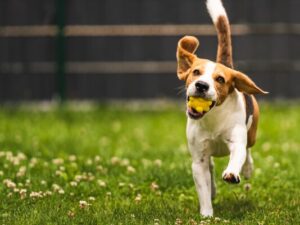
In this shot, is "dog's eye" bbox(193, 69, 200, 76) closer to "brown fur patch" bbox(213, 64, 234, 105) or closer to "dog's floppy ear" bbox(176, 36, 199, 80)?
"brown fur patch" bbox(213, 64, 234, 105)

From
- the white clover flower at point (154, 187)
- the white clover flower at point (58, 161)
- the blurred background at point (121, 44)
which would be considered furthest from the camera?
the blurred background at point (121, 44)

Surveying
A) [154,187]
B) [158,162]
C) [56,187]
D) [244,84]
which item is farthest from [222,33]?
[158,162]

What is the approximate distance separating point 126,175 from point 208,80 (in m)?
2.14

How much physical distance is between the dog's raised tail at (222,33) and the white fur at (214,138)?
34cm

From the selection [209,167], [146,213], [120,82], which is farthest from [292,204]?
[120,82]

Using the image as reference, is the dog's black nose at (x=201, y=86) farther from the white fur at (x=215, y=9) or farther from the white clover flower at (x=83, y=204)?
the white clover flower at (x=83, y=204)

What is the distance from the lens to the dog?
219 inches

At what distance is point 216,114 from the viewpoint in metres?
5.81

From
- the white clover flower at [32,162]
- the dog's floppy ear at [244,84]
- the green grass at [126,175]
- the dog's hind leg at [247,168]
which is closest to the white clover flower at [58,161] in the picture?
the green grass at [126,175]

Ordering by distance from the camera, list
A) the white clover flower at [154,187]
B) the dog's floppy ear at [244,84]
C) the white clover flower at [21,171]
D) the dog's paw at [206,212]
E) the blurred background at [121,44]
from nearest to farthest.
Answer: the dog's floppy ear at [244,84], the dog's paw at [206,212], the white clover flower at [154,187], the white clover flower at [21,171], the blurred background at [121,44]

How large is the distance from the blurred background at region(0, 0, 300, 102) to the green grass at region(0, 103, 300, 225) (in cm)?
226

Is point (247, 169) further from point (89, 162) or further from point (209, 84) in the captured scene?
point (89, 162)

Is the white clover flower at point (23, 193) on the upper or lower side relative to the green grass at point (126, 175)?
upper

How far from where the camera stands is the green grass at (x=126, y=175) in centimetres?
595
